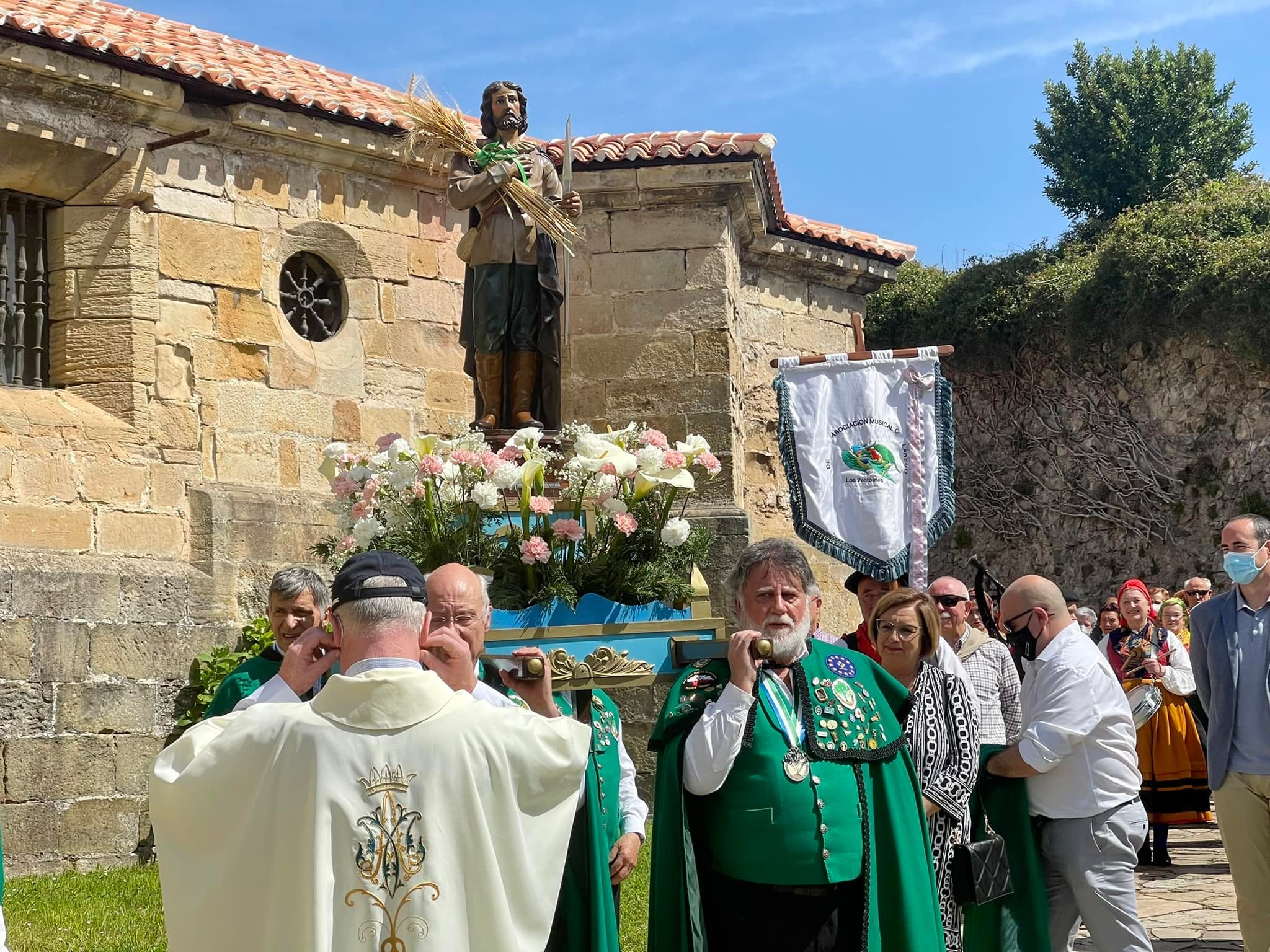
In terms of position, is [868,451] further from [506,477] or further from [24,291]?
[24,291]

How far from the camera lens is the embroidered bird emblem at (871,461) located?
342 inches

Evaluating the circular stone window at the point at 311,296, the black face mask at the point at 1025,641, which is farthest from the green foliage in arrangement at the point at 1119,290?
the black face mask at the point at 1025,641

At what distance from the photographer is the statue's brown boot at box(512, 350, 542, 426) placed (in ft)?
22.9

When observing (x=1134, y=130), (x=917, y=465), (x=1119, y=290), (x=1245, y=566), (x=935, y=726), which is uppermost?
(x=1134, y=130)

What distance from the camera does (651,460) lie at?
17.1 feet

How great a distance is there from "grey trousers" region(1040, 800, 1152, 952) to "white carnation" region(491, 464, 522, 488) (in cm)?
230

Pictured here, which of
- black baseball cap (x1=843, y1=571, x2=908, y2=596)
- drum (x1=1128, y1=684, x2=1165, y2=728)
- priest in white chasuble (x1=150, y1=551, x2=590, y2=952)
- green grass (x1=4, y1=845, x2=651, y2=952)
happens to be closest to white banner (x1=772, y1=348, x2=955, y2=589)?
black baseball cap (x1=843, y1=571, x2=908, y2=596)

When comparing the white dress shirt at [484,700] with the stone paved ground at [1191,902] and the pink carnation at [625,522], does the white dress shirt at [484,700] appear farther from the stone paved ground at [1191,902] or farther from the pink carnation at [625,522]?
the stone paved ground at [1191,902]

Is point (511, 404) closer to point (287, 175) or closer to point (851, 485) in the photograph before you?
point (851, 485)

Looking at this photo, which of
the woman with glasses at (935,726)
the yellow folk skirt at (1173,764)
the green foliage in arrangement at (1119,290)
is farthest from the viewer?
the green foliage in arrangement at (1119,290)

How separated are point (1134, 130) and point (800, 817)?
26861 millimetres

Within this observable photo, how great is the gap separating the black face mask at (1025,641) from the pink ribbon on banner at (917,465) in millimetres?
2676

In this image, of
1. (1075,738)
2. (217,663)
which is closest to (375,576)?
(1075,738)

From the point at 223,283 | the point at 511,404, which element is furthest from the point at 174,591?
the point at 511,404
